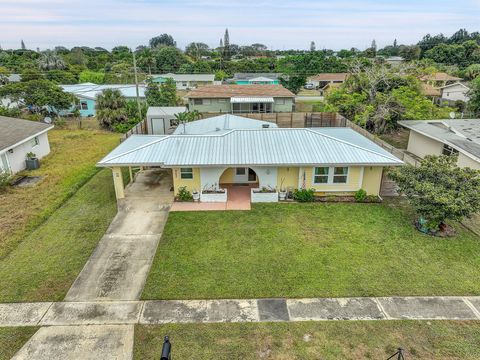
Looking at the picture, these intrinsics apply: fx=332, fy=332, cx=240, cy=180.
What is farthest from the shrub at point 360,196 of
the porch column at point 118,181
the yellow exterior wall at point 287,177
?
the porch column at point 118,181

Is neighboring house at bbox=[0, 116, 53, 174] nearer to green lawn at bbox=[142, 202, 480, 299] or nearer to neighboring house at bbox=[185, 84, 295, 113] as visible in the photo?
green lawn at bbox=[142, 202, 480, 299]

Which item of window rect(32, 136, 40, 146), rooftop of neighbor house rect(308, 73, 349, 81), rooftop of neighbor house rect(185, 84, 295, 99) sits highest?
rooftop of neighbor house rect(308, 73, 349, 81)

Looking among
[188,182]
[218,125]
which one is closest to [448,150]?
[218,125]

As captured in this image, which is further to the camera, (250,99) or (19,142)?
(250,99)

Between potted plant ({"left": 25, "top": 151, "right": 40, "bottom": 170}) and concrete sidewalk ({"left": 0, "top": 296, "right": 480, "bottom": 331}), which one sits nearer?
concrete sidewalk ({"left": 0, "top": 296, "right": 480, "bottom": 331})

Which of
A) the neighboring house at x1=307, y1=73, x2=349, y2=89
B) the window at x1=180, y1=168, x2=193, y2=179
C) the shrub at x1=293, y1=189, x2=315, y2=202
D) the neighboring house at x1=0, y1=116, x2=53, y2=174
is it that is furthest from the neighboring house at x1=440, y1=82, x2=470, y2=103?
the neighboring house at x1=0, y1=116, x2=53, y2=174

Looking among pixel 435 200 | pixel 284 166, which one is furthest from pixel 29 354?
pixel 435 200

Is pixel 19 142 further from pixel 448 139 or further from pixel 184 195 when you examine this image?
pixel 448 139
